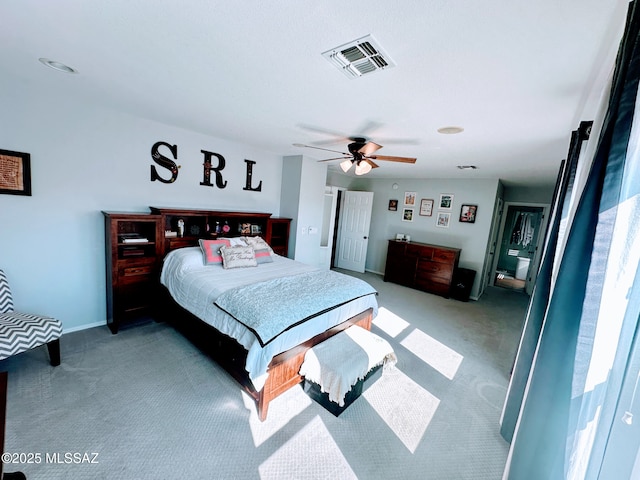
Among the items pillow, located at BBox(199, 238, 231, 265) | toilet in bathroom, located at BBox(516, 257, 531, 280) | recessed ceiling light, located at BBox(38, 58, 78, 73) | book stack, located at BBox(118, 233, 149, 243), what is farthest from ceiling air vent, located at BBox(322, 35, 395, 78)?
toilet in bathroom, located at BBox(516, 257, 531, 280)

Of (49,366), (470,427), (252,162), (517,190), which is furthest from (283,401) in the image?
(517,190)

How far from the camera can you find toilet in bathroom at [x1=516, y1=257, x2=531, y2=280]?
6809 mm

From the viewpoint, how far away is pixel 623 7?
0.99 metres

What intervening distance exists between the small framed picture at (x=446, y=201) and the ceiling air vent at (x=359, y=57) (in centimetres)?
457

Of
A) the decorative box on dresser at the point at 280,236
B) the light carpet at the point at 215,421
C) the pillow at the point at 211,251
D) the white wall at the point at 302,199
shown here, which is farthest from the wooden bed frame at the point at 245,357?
the white wall at the point at 302,199

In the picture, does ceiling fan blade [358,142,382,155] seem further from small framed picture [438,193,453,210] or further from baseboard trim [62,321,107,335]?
baseboard trim [62,321,107,335]

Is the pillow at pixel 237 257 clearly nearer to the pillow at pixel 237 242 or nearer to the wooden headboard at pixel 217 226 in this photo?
the pillow at pixel 237 242

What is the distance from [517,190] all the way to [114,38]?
6.97 m

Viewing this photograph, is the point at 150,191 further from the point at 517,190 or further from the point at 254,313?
the point at 517,190

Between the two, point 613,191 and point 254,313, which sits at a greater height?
point 613,191

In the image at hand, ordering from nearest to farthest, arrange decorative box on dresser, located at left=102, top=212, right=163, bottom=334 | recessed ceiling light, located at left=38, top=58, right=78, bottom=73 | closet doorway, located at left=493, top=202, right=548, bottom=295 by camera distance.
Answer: recessed ceiling light, located at left=38, top=58, right=78, bottom=73 → decorative box on dresser, located at left=102, top=212, right=163, bottom=334 → closet doorway, located at left=493, top=202, right=548, bottom=295

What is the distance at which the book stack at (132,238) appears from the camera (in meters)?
3.00

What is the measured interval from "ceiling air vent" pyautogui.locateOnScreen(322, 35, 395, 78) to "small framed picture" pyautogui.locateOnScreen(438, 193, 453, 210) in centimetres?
457

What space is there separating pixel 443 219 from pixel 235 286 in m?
4.64
